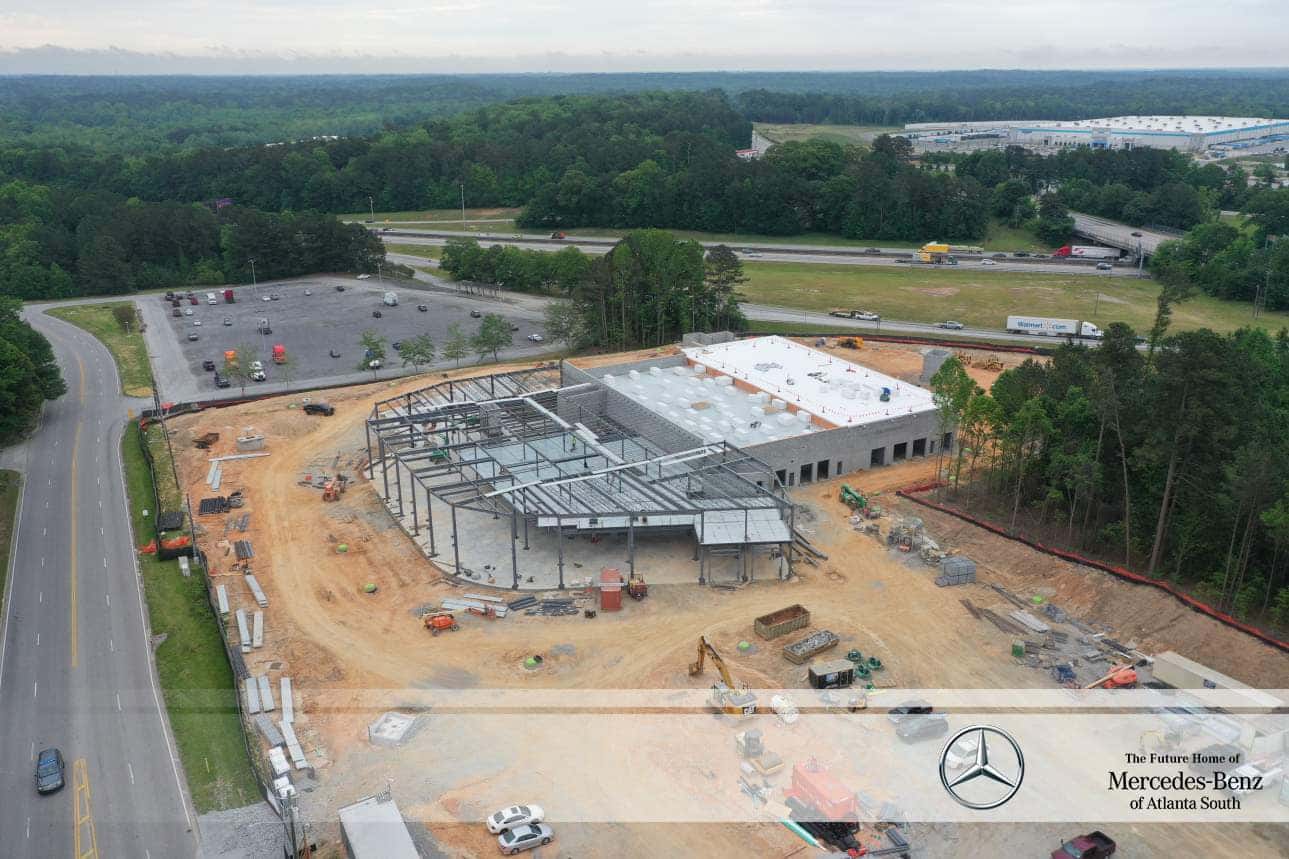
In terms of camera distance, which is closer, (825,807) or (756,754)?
(825,807)

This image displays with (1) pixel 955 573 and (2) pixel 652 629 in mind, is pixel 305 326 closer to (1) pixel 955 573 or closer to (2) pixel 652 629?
(2) pixel 652 629

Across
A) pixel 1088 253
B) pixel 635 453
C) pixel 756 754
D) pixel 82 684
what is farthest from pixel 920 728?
pixel 1088 253

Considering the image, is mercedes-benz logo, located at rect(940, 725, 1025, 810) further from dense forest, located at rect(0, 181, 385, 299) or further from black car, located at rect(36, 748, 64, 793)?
dense forest, located at rect(0, 181, 385, 299)

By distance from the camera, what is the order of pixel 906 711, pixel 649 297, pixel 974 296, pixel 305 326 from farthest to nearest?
pixel 974 296, pixel 305 326, pixel 649 297, pixel 906 711

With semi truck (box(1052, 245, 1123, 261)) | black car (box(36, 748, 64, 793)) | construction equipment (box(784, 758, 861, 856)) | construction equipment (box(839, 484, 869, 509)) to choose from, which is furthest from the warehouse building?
semi truck (box(1052, 245, 1123, 261))

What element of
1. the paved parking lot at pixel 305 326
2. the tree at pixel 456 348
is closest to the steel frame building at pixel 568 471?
the tree at pixel 456 348

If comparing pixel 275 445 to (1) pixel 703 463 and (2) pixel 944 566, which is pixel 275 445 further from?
(2) pixel 944 566

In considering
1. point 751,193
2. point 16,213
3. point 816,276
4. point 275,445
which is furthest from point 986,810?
point 16,213
